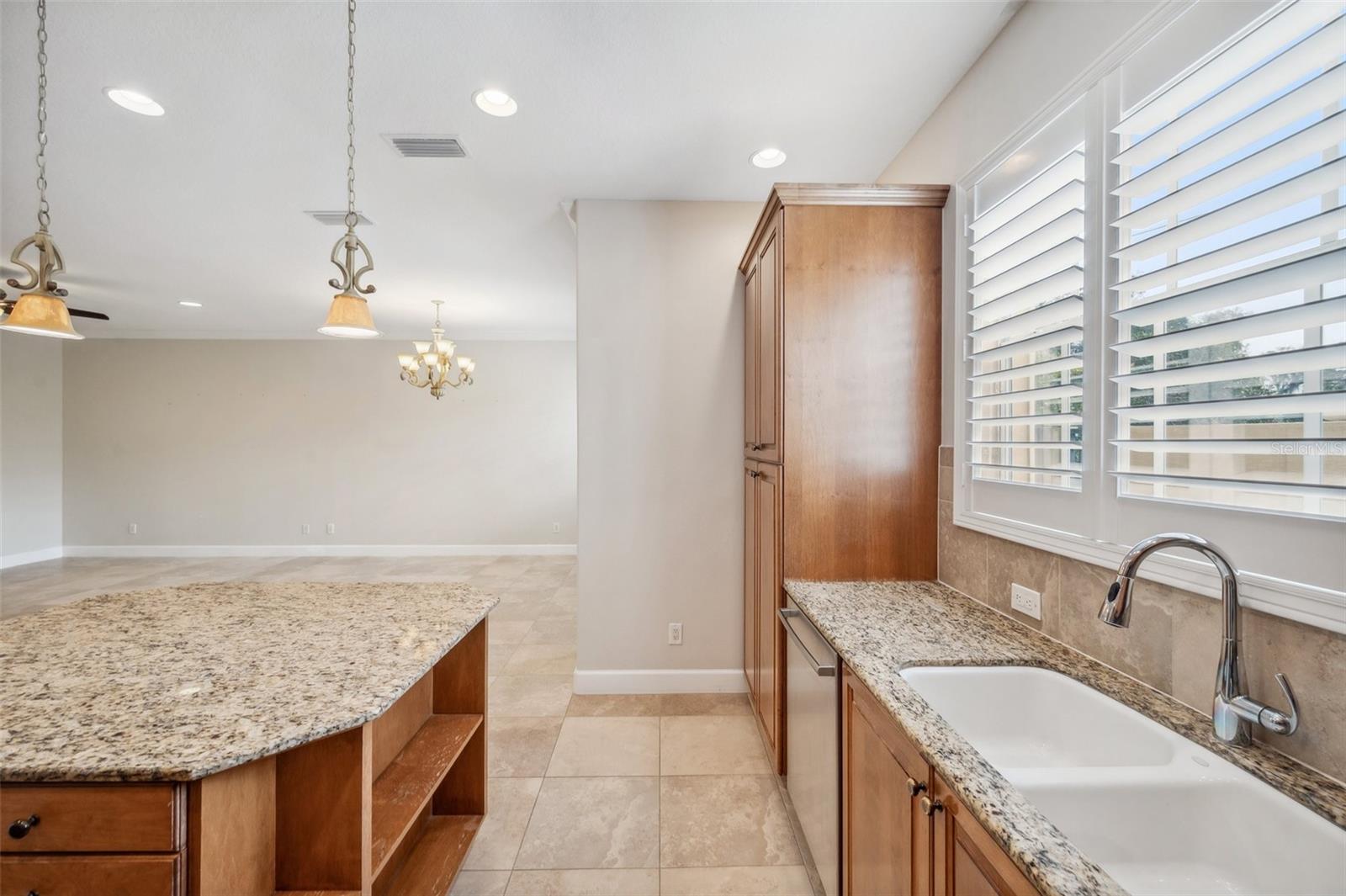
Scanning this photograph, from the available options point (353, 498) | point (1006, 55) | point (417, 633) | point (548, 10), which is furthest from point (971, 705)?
point (353, 498)

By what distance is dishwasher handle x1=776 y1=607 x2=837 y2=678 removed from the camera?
148 cm

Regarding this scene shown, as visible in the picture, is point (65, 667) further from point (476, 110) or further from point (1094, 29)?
point (1094, 29)

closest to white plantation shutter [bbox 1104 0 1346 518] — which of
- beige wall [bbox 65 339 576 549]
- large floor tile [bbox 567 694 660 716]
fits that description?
large floor tile [bbox 567 694 660 716]

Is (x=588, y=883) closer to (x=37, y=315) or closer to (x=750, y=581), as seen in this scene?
(x=750, y=581)

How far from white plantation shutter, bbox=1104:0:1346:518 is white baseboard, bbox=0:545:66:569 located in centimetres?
1017

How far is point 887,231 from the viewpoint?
2014mm

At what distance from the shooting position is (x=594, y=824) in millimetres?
1954

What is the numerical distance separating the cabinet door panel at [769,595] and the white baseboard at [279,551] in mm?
4729

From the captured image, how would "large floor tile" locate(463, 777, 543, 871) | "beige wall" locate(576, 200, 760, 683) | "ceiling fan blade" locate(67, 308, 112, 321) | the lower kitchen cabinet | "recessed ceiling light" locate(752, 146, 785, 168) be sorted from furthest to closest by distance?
"ceiling fan blade" locate(67, 308, 112, 321) → "beige wall" locate(576, 200, 760, 683) → "recessed ceiling light" locate(752, 146, 785, 168) → "large floor tile" locate(463, 777, 543, 871) → the lower kitchen cabinet

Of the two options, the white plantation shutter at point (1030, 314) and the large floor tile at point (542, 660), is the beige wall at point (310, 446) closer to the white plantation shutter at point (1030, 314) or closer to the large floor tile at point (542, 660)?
the large floor tile at point (542, 660)

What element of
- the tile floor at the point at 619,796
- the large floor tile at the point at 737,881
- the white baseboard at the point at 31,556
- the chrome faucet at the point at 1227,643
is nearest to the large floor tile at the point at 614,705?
the tile floor at the point at 619,796

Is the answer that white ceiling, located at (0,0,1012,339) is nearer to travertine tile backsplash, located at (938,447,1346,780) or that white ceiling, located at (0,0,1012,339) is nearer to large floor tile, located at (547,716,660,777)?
travertine tile backsplash, located at (938,447,1346,780)

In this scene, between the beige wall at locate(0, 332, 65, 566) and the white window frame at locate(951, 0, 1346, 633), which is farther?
the beige wall at locate(0, 332, 65, 566)

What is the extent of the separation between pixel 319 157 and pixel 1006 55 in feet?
9.52
